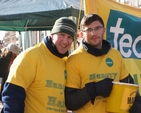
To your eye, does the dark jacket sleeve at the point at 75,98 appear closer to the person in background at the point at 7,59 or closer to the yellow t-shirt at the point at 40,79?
the yellow t-shirt at the point at 40,79

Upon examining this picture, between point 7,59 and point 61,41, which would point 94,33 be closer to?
point 61,41

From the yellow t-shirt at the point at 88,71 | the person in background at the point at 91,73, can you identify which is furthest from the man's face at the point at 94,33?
the yellow t-shirt at the point at 88,71

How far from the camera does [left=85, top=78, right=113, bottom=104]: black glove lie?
2.00 m

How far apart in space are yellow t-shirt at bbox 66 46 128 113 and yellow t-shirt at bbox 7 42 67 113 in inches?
4.6

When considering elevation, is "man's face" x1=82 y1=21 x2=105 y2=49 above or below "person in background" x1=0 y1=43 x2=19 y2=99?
above

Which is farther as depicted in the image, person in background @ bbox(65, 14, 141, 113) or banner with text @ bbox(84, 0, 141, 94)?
banner with text @ bbox(84, 0, 141, 94)

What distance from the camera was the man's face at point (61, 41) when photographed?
2.03 m

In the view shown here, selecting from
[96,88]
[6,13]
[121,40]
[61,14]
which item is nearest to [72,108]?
[96,88]

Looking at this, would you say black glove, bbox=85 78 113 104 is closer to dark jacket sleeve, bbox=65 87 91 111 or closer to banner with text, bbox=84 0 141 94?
dark jacket sleeve, bbox=65 87 91 111

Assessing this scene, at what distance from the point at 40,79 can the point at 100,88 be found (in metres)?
0.45

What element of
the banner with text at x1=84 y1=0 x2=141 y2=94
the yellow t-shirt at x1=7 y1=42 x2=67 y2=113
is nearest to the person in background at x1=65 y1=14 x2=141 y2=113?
the yellow t-shirt at x1=7 y1=42 x2=67 y2=113

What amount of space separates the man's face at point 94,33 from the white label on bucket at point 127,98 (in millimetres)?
461

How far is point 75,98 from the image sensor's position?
2051 millimetres

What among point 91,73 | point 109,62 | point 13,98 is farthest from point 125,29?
point 13,98
